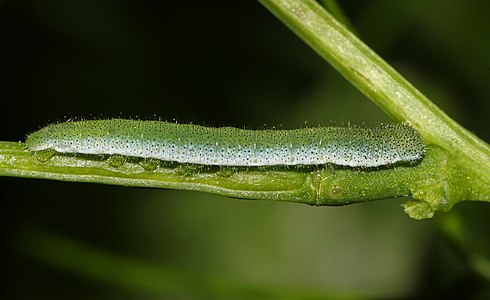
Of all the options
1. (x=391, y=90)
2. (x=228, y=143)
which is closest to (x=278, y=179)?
(x=228, y=143)

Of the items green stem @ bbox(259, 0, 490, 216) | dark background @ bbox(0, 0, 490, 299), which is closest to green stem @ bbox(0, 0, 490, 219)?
green stem @ bbox(259, 0, 490, 216)

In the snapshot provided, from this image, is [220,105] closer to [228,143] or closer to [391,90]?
[228,143]

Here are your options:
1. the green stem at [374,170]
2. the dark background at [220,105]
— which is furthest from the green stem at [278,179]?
the dark background at [220,105]

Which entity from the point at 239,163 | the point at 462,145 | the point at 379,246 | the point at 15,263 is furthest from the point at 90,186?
the point at 462,145

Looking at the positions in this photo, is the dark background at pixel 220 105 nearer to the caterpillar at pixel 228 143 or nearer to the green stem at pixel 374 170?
the caterpillar at pixel 228 143

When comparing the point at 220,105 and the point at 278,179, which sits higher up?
the point at 220,105

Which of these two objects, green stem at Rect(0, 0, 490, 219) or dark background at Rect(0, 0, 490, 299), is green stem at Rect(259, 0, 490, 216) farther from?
dark background at Rect(0, 0, 490, 299)
